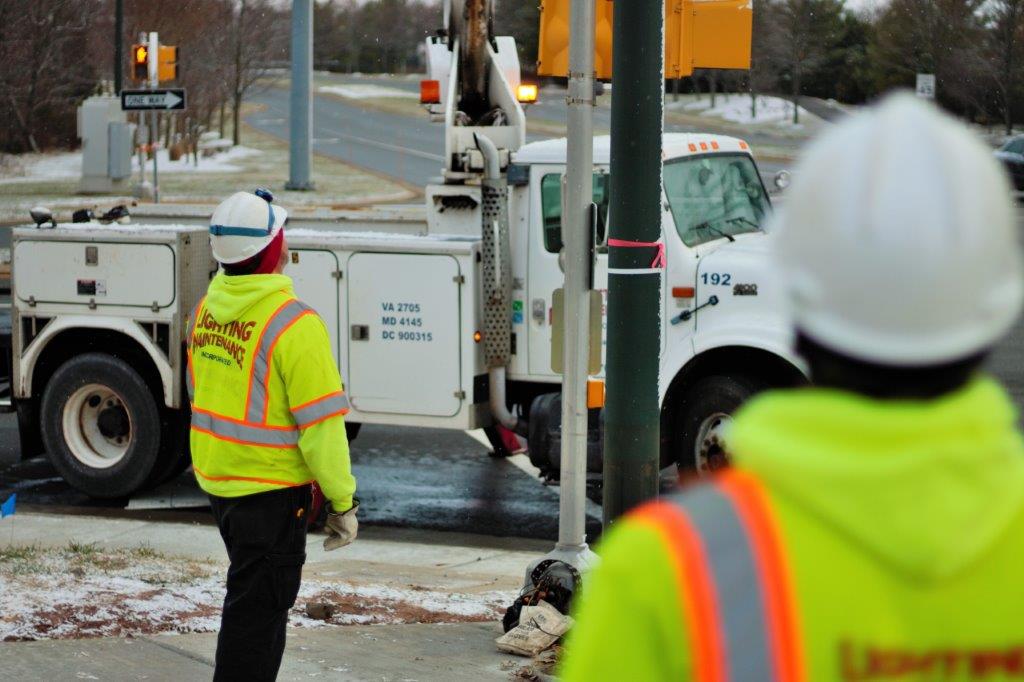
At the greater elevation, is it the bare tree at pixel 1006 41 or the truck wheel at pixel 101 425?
the bare tree at pixel 1006 41

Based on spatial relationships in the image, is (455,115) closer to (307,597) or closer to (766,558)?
(307,597)

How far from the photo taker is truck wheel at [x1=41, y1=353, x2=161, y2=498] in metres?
10.1

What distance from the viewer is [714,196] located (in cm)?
991

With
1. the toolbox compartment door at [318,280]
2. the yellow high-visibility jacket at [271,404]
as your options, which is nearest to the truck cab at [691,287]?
the toolbox compartment door at [318,280]

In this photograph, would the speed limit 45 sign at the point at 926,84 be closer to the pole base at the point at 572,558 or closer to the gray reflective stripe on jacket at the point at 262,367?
the pole base at the point at 572,558

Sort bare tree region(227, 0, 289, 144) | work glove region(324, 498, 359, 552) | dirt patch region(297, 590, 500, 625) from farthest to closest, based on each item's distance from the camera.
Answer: bare tree region(227, 0, 289, 144), dirt patch region(297, 590, 500, 625), work glove region(324, 498, 359, 552)

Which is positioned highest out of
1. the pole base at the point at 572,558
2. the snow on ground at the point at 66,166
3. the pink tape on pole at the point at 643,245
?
the pink tape on pole at the point at 643,245

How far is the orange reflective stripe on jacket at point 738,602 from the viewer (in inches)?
61.2

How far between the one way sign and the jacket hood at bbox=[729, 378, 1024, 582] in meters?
24.9

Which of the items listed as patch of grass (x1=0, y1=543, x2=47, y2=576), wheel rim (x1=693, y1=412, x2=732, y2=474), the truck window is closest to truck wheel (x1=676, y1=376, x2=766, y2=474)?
wheel rim (x1=693, y1=412, x2=732, y2=474)

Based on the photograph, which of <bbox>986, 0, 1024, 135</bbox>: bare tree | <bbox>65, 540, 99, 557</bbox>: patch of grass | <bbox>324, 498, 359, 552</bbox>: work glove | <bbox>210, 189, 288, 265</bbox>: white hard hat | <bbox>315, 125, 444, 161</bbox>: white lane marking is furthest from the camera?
<bbox>315, 125, 444, 161</bbox>: white lane marking

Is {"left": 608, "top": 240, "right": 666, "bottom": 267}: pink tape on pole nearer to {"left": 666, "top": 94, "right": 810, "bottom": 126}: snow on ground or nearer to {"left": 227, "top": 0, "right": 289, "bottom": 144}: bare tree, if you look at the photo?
{"left": 666, "top": 94, "right": 810, "bottom": 126}: snow on ground

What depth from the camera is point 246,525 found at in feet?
15.6

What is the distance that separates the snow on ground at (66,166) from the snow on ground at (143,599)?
3312cm
